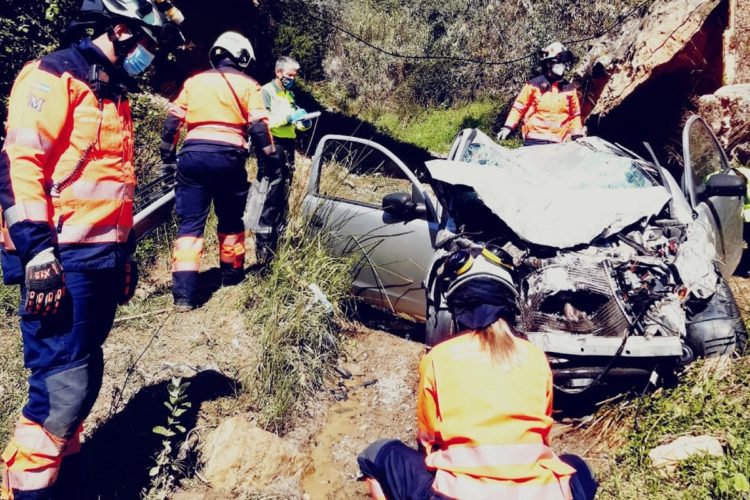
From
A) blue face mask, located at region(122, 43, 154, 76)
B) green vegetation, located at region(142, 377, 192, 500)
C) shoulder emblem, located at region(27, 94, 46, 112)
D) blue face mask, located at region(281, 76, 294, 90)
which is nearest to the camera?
shoulder emblem, located at region(27, 94, 46, 112)

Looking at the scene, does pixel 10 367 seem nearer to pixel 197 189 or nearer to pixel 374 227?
pixel 197 189

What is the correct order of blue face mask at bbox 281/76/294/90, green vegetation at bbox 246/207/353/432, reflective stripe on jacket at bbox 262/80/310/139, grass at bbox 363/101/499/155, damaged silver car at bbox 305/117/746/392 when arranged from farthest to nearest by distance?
grass at bbox 363/101/499/155
blue face mask at bbox 281/76/294/90
reflective stripe on jacket at bbox 262/80/310/139
green vegetation at bbox 246/207/353/432
damaged silver car at bbox 305/117/746/392

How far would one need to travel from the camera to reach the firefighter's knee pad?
7.73 feet

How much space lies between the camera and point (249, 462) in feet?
10.0

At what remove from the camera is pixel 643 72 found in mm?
7039

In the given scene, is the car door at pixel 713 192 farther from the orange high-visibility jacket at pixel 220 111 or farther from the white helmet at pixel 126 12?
the white helmet at pixel 126 12

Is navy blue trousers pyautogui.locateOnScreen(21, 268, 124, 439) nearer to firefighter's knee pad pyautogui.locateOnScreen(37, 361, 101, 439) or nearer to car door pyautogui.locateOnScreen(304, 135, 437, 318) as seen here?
firefighter's knee pad pyautogui.locateOnScreen(37, 361, 101, 439)

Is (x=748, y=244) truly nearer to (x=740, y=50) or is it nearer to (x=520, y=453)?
(x=740, y=50)

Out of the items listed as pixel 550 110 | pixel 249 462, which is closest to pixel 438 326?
pixel 249 462

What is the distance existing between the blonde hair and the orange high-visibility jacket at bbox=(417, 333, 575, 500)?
2cm

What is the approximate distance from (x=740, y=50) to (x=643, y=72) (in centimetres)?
100

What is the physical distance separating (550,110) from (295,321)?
4084 millimetres

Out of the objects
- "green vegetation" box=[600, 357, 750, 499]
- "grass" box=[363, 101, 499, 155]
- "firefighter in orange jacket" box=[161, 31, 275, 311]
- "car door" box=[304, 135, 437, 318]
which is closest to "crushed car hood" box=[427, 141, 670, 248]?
"car door" box=[304, 135, 437, 318]

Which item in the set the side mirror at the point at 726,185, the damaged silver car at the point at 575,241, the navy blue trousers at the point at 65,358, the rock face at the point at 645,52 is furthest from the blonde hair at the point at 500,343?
the rock face at the point at 645,52
